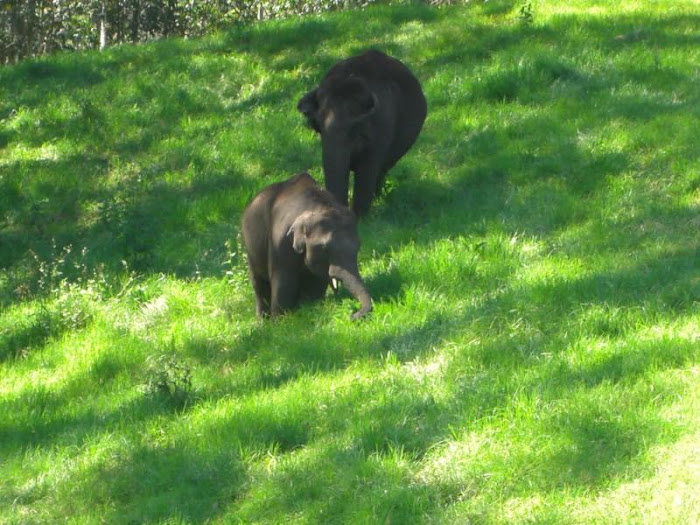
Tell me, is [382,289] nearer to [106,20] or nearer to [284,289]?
[284,289]

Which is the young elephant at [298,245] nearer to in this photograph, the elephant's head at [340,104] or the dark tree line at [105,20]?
the elephant's head at [340,104]

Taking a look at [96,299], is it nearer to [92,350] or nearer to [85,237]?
[92,350]

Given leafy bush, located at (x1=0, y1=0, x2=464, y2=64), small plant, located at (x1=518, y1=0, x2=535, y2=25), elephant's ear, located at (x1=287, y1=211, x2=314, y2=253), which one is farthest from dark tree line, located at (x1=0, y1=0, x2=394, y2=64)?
elephant's ear, located at (x1=287, y1=211, x2=314, y2=253)

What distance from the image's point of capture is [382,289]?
11023 mm

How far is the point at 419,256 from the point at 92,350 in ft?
10.4

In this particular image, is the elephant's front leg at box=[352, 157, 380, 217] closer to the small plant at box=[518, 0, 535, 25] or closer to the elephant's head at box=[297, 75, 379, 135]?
the elephant's head at box=[297, 75, 379, 135]

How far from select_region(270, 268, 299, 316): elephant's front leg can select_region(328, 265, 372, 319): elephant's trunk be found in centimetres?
59

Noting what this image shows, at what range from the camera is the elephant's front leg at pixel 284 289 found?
10.8m

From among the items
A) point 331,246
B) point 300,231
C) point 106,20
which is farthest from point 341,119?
point 106,20

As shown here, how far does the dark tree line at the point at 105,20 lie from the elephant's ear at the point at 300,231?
16.4 metres

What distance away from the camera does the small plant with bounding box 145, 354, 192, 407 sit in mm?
9609

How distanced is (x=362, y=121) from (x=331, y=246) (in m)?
2.90

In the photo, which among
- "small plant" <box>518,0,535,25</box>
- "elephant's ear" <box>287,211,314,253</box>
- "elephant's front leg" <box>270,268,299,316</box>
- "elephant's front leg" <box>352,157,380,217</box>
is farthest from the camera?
"small plant" <box>518,0,535,25</box>

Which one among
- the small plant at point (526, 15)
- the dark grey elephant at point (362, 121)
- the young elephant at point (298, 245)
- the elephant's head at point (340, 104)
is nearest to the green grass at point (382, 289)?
the small plant at point (526, 15)
